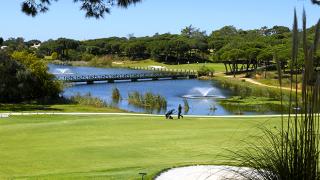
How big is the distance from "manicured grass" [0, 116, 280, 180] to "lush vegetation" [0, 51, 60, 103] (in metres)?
28.1

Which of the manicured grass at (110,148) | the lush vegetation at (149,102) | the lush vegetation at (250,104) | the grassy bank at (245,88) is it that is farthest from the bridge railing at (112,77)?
the manicured grass at (110,148)

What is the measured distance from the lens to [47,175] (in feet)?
46.6

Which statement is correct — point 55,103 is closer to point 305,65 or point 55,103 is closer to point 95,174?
point 95,174

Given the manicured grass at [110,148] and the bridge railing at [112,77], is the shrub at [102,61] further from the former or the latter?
the manicured grass at [110,148]

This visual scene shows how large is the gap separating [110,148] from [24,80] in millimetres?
39200

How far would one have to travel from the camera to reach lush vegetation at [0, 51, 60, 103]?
55281 millimetres

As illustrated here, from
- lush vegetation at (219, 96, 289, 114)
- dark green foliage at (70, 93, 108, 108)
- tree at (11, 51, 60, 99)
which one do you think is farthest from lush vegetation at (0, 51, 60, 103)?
lush vegetation at (219, 96, 289, 114)

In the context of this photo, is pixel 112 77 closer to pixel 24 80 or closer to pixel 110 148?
pixel 24 80

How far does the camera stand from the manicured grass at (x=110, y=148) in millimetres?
15180

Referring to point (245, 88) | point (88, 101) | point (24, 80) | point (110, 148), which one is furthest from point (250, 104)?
point (110, 148)

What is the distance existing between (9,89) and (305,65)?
173 feet

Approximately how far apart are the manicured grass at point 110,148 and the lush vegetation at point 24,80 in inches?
1106

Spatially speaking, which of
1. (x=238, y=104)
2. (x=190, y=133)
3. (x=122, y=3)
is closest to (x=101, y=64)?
(x=238, y=104)

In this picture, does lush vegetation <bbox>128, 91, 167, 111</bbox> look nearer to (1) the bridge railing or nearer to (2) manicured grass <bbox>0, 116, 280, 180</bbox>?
(1) the bridge railing
